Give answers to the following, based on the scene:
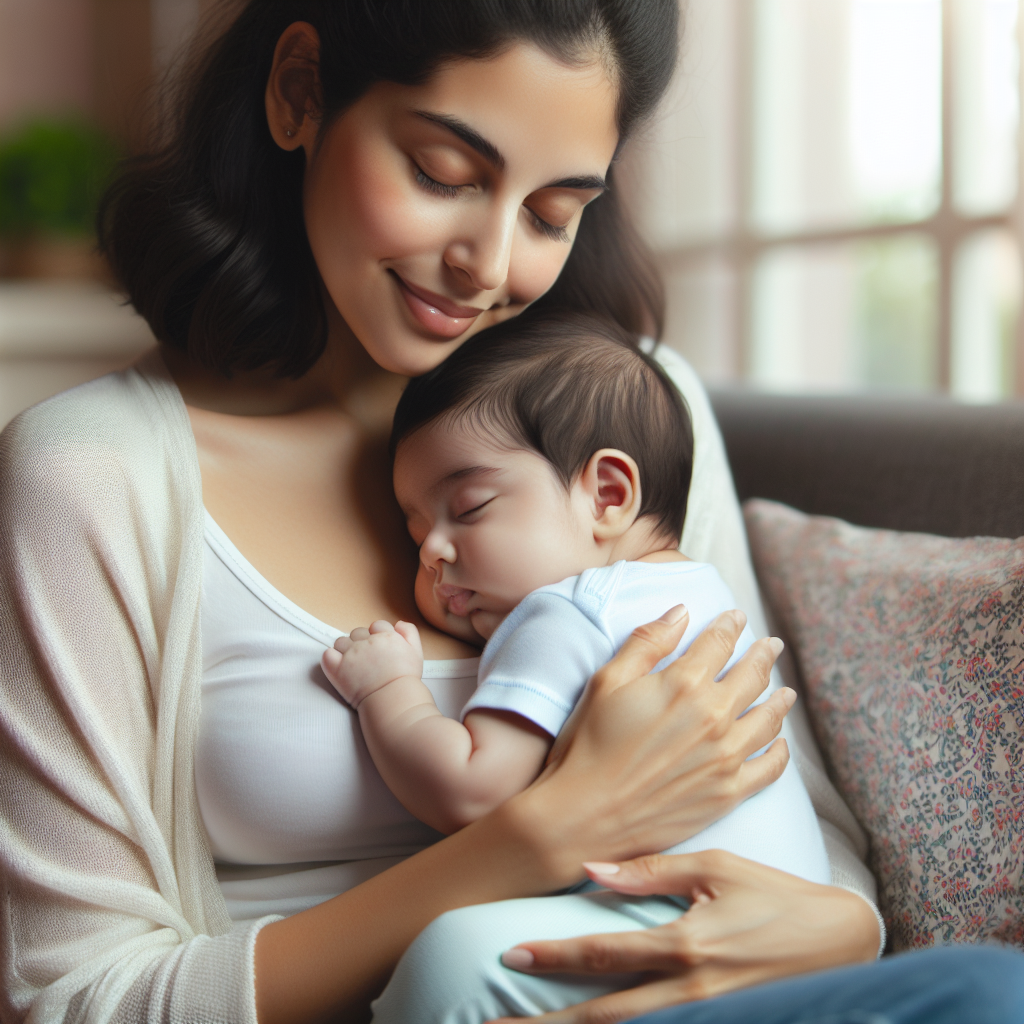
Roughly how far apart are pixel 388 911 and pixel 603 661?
0.97 ft

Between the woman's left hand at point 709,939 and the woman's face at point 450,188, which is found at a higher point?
the woman's face at point 450,188

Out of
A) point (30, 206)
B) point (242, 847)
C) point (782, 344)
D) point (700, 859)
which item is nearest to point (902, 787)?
point (700, 859)

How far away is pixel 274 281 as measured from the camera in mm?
1266

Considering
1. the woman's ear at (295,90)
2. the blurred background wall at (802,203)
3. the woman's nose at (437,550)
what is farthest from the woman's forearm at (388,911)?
the blurred background wall at (802,203)

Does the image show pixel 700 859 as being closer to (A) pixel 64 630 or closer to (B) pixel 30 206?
(A) pixel 64 630

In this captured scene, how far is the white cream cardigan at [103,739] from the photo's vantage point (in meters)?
0.95

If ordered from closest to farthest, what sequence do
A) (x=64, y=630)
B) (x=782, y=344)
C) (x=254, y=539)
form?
(x=64, y=630)
(x=254, y=539)
(x=782, y=344)

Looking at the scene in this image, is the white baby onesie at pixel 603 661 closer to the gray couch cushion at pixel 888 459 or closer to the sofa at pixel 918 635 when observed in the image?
the sofa at pixel 918 635

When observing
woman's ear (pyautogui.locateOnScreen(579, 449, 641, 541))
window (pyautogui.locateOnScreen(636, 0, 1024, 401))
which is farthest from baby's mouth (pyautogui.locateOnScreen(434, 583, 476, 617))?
window (pyautogui.locateOnScreen(636, 0, 1024, 401))

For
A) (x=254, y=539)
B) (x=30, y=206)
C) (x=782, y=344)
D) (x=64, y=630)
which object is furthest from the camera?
(x=30, y=206)

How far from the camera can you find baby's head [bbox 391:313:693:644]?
1.07 meters

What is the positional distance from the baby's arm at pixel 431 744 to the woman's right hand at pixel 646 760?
0.13 ft

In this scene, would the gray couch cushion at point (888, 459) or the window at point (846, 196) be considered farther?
the window at point (846, 196)

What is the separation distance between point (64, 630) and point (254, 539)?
217 millimetres
